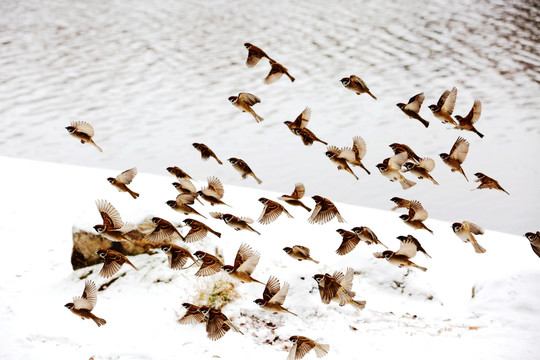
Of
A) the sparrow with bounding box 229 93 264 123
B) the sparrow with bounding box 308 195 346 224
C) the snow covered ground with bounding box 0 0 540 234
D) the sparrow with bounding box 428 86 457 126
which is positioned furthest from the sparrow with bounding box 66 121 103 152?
the snow covered ground with bounding box 0 0 540 234

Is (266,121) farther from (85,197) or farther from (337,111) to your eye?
(85,197)

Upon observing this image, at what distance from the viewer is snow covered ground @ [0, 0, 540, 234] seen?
28.0 feet

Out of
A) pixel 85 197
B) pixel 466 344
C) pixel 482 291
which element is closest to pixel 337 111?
pixel 85 197

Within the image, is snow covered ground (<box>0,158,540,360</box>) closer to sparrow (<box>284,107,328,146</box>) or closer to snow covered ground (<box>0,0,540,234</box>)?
sparrow (<box>284,107,328,146</box>)

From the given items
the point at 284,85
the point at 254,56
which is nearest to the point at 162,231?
the point at 254,56

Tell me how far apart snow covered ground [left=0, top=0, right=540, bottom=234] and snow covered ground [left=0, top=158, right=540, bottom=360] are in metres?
1.99

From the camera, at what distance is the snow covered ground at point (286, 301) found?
4.22 m

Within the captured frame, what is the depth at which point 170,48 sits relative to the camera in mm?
13641

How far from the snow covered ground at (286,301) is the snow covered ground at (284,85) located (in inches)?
78.2

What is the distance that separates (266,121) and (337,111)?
1.22 m

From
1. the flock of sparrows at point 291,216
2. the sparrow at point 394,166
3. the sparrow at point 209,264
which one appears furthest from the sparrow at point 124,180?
the sparrow at point 394,166

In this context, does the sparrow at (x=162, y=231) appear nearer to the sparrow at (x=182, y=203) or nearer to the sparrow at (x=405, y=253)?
the sparrow at (x=182, y=203)

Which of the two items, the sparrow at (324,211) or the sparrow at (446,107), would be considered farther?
the sparrow at (324,211)

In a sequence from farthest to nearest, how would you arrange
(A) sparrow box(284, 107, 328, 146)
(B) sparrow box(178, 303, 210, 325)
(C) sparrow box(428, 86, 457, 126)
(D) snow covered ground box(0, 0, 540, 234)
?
1. (D) snow covered ground box(0, 0, 540, 234)
2. (B) sparrow box(178, 303, 210, 325)
3. (A) sparrow box(284, 107, 328, 146)
4. (C) sparrow box(428, 86, 457, 126)
